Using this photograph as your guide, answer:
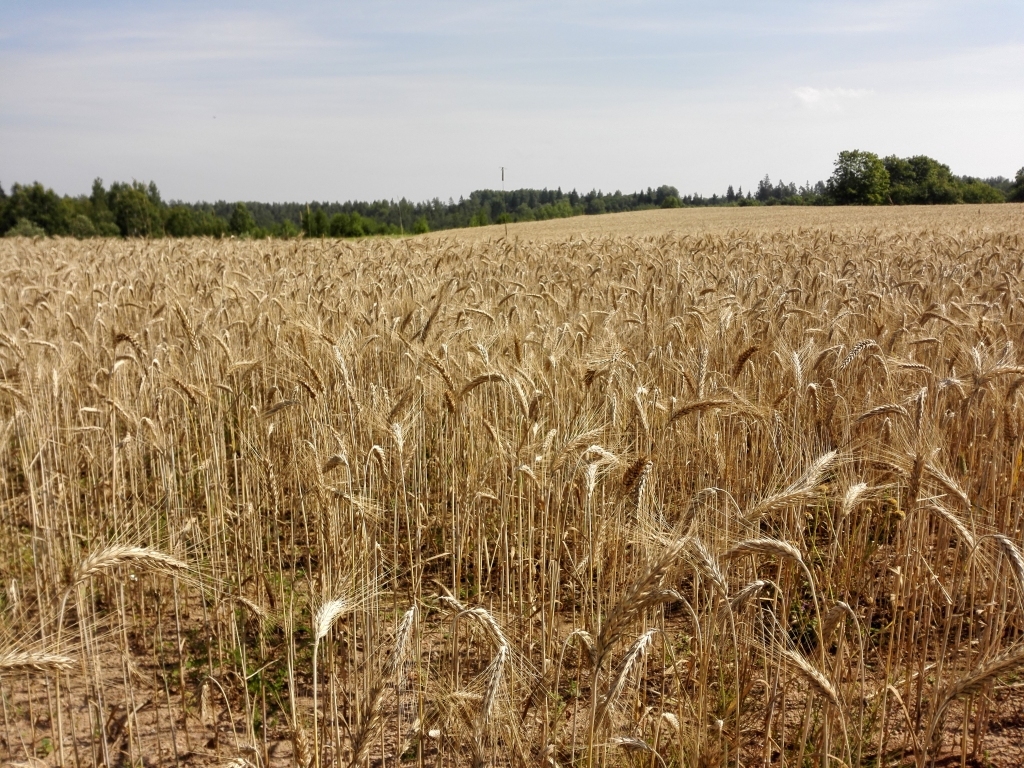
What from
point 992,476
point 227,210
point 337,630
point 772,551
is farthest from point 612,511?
point 227,210

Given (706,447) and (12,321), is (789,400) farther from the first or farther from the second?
(12,321)

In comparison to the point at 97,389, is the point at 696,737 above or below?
below

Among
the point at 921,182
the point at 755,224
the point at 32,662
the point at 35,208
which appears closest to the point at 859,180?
the point at 921,182

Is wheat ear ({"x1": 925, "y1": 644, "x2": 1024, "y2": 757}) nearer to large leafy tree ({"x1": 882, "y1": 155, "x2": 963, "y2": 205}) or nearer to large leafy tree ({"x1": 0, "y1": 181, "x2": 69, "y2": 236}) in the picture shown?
large leafy tree ({"x1": 0, "y1": 181, "x2": 69, "y2": 236})

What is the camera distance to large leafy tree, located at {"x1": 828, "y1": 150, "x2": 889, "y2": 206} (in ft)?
243

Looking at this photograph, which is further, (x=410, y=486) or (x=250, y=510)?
(x=410, y=486)

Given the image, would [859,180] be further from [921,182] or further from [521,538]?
[521,538]

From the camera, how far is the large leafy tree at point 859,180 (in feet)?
243

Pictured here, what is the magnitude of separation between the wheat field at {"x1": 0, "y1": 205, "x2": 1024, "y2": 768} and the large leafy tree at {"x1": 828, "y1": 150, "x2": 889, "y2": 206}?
77.4 m

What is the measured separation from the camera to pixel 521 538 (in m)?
3.13

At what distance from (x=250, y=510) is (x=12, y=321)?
14.9 ft

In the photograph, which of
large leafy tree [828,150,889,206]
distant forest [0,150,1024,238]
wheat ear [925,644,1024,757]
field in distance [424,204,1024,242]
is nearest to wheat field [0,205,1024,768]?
wheat ear [925,644,1024,757]

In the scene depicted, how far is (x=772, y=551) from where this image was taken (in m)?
1.85

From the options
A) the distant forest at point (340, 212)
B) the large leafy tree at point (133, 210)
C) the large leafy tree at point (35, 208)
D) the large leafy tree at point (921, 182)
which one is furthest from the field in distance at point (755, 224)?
the large leafy tree at point (35, 208)
